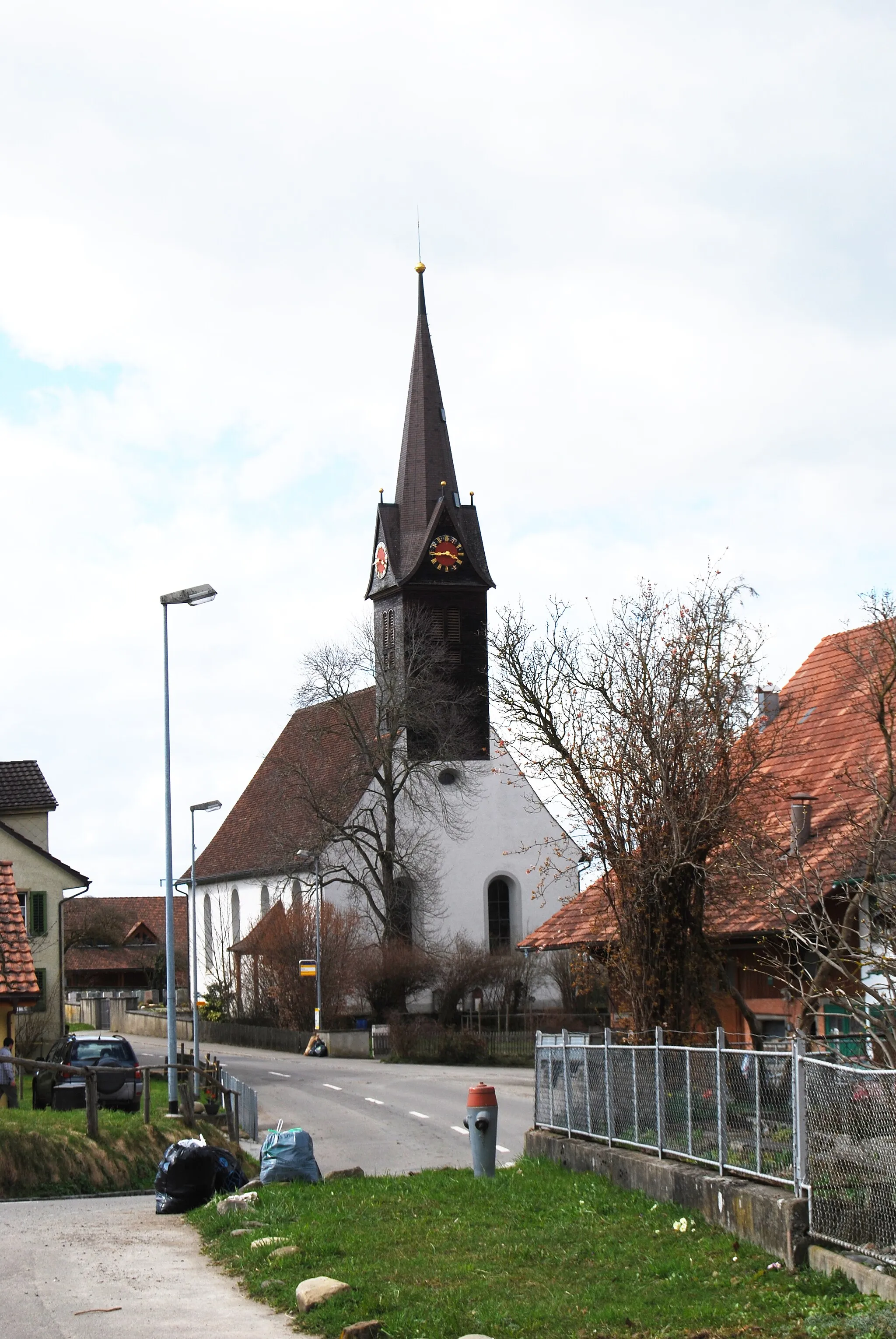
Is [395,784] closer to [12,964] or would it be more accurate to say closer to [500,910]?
[500,910]

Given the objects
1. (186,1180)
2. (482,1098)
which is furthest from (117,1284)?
(482,1098)

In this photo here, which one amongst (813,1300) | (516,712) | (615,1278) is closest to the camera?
(813,1300)

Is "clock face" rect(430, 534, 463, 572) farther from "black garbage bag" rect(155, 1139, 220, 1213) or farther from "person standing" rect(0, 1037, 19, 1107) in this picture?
"black garbage bag" rect(155, 1139, 220, 1213)

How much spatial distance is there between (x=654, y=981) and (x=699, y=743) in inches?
109

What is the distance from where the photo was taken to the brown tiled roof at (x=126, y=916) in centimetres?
9125

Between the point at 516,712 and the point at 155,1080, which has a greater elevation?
the point at 516,712

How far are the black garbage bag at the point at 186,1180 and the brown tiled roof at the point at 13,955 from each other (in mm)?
9916

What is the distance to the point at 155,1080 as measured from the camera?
35531 mm

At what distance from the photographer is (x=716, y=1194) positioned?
11.8 meters

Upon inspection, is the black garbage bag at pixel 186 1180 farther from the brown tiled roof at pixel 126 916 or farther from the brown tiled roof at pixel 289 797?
the brown tiled roof at pixel 126 916

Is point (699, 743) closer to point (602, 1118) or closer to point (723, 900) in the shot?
point (723, 900)

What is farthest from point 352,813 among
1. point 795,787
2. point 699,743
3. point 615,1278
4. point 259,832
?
point 615,1278

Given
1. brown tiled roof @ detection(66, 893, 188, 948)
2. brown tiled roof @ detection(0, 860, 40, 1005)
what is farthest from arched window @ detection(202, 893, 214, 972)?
brown tiled roof @ detection(0, 860, 40, 1005)

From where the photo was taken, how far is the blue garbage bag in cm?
1565
